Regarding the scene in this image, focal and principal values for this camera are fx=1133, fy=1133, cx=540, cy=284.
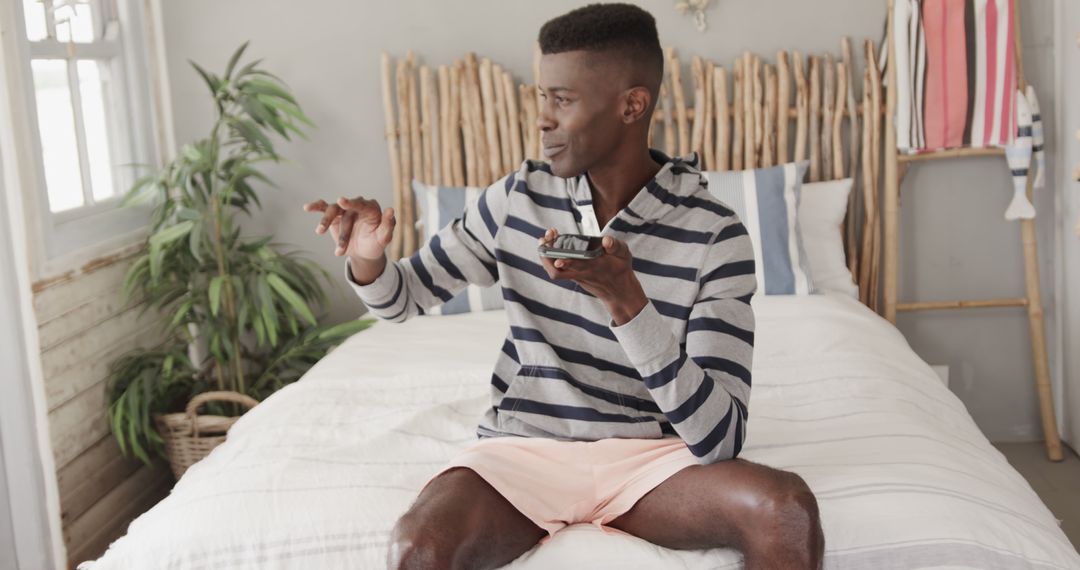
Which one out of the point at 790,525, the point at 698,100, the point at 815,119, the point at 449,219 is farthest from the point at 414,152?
the point at 790,525

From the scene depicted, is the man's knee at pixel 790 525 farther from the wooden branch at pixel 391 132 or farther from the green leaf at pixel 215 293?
the wooden branch at pixel 391 132

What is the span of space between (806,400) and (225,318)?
5.76ft

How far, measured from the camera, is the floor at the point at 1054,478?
2949mm

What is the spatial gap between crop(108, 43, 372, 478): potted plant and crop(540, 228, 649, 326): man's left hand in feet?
5.92

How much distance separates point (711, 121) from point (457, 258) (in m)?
1.71

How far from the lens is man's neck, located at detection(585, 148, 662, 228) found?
1.90m

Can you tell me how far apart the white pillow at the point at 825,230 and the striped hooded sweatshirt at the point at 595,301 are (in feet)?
4.91

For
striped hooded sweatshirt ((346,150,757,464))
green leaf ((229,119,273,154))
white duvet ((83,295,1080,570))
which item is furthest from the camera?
green leaf ((229,119,273,154))

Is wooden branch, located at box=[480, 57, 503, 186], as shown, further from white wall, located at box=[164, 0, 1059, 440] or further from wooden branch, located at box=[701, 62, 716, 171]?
wooden branch, located at box=[701, 62, 716, 171]

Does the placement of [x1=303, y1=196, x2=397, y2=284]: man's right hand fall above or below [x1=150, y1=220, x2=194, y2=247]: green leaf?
above

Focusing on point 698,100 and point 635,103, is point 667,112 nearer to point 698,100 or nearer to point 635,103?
point 698,100

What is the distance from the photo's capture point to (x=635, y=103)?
1.85 meters

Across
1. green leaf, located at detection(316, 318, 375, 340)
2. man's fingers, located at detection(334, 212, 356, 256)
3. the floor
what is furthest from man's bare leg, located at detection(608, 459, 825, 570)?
green leaf, located at detection(316, 318, 375, 340)

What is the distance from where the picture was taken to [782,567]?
5.00ft
